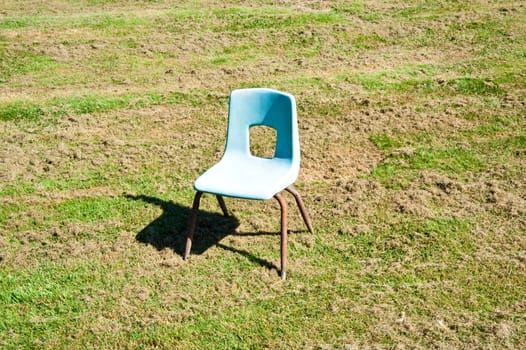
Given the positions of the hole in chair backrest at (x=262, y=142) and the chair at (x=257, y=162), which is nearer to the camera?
the chair at (x=257, y=162)

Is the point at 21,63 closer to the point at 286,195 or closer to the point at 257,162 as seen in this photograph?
the point at 286,195

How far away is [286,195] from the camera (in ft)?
17.9

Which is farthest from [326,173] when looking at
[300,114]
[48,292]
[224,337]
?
[48,292]

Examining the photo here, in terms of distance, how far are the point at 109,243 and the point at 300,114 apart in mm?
2702

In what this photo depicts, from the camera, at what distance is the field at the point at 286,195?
421cm

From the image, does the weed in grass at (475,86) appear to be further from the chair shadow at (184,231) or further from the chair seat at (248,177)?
the chair shadow at (184,231)

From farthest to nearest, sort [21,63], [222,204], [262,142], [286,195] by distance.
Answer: [21,63] → [262,142] → [286,195] → [222,204]

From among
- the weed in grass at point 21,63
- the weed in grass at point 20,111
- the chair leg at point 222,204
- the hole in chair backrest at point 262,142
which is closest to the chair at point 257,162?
the chair leg at point 222,204

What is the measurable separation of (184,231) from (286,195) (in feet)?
3.19

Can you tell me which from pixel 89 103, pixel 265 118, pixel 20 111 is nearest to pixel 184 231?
pixel 265 118

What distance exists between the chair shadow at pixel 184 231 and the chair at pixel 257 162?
0.23 metres

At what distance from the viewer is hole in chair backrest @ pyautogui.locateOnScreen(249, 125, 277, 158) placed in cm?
613

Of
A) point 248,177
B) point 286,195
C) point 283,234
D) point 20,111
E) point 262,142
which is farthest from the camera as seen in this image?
point 20,111

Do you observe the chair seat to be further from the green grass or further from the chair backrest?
the green grass
